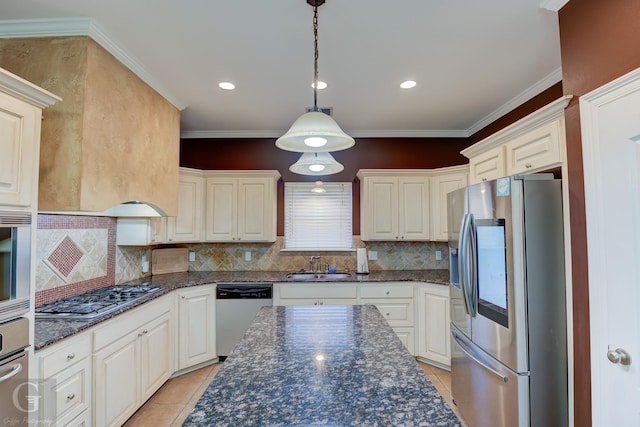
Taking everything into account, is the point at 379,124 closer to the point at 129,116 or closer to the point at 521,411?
the point at 129,116

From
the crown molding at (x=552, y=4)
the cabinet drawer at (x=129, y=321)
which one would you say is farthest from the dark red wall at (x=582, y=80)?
the cabinet drawer at (x=129, y=321)

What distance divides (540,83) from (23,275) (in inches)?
148

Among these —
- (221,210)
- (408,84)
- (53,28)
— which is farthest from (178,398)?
(408,84)

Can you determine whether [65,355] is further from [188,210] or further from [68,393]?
[188,210]

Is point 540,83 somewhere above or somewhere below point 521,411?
above

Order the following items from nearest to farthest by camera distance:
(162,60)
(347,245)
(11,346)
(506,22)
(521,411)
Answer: (11,346) → (521,411) → (506,22) → (162,60) → (347,245)

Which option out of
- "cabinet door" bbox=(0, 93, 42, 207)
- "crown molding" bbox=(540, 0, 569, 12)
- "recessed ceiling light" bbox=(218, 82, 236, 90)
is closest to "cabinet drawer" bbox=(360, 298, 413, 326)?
"recessed ceiling light" bbox=(218, 82, 236, 90)

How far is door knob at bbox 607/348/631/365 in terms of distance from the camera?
4.37 ft

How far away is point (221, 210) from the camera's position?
375cm

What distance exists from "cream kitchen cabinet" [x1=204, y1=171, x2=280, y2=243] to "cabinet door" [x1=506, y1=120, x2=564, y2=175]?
2.46m

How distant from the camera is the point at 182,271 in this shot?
391 centimetres

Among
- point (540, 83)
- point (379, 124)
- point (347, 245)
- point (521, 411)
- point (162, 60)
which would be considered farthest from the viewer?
point (347, 245)

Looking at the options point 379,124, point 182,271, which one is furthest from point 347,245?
point 182,271

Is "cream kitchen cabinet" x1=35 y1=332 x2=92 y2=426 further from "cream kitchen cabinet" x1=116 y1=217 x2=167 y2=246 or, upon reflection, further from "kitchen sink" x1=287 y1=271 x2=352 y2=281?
"kitchen sink" x1=287 y1=271 x2=352 y2=281
